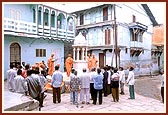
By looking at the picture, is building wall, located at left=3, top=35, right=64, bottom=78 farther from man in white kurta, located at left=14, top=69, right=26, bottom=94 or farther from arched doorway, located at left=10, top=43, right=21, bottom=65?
man in white kurta, located at left=14, top=69, right=26, bottom=94

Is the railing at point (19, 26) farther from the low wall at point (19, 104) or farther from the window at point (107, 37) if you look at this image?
the low wall at point (19, 104)

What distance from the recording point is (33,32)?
61.0ft

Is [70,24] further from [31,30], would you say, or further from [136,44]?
[136,44]

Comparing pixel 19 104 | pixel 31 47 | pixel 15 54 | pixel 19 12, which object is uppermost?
pixel 19 12

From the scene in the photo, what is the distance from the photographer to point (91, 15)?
2591 centimetres

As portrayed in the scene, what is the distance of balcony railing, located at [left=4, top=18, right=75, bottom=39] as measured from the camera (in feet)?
54.7

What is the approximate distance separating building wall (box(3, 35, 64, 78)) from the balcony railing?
0.81 m

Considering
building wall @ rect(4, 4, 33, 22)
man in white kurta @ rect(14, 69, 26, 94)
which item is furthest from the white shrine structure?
man in white kurta @ rect(14, 69, 26, 94)

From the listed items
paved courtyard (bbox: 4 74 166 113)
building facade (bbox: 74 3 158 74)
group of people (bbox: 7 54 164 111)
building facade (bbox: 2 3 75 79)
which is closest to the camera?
group of people (bbox: 7 54 164 111)

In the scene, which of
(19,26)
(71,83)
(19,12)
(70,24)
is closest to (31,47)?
(19,26)

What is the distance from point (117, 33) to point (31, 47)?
28.8 feet

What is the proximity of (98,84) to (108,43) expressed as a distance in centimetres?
1533

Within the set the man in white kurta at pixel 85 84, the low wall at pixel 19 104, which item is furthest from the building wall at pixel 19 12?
the low wall at pixel 19 104

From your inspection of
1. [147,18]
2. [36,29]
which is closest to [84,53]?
[36,29]
